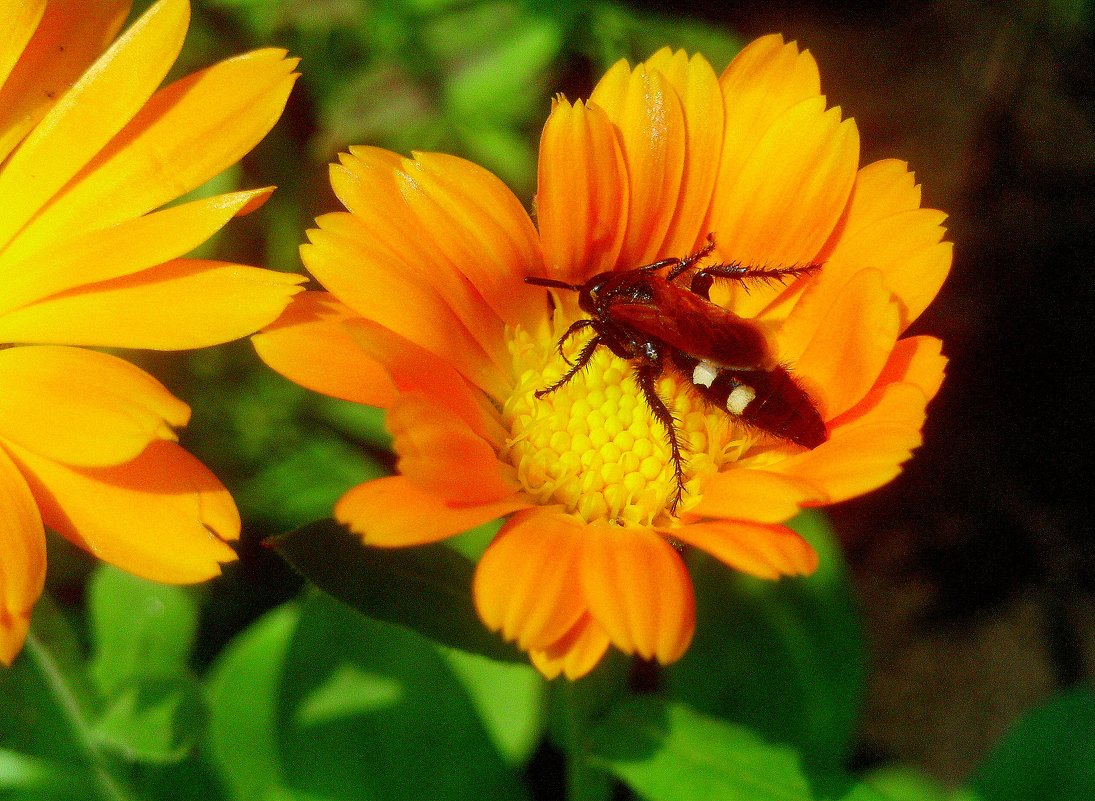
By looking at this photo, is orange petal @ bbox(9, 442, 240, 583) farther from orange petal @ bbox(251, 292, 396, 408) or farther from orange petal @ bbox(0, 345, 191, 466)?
orange petal @ bbox(251, 292, 396, 408)

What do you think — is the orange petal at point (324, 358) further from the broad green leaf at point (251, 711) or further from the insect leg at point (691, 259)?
the broad green leaf at point (251, 711)

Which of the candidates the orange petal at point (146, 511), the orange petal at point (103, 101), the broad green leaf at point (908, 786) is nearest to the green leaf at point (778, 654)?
the broad green leaf at point (908, 786)

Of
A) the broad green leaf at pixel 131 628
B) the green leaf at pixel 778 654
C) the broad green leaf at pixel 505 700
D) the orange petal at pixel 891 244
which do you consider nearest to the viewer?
the orange petal at pixel 891 244

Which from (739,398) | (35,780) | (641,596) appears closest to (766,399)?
(739,398)

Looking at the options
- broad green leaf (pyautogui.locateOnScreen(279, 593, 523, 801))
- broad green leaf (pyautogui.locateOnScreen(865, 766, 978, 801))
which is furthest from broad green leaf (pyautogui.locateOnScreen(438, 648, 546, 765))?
broad green leaf (pyautogui.locateOnScreen(865, 766, 978, 801))

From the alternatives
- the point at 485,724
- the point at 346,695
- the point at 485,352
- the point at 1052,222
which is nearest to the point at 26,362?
the point at 485,352

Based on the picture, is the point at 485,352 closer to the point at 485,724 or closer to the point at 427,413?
the point at 427,413
